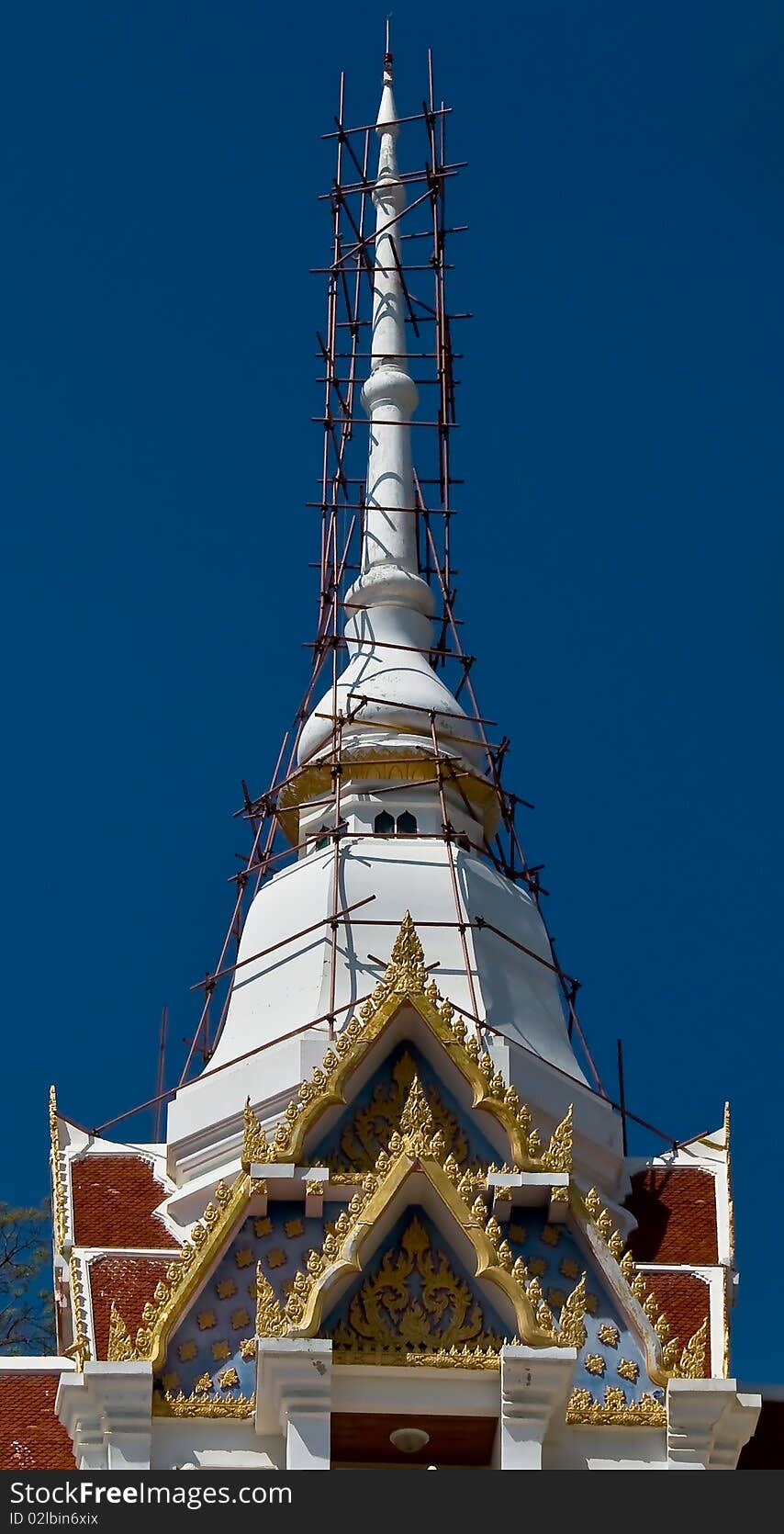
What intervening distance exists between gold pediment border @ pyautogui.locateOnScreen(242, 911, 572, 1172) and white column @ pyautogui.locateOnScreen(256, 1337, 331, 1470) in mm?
2041

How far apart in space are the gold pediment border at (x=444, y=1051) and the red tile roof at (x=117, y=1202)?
7.48 feet

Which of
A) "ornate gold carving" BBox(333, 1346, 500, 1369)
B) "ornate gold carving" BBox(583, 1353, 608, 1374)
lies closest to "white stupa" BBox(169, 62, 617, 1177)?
"ornate gold carving" BBox(583, 1353, 608, 1374)

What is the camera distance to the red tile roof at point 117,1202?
1287 inches

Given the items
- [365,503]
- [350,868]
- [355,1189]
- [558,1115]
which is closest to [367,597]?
[365,503]

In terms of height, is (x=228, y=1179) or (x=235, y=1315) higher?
(x=228, y=1179)

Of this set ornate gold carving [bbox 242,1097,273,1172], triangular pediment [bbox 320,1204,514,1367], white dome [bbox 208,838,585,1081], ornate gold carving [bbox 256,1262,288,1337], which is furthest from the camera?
white dome [bbox 208,838,585,1081]

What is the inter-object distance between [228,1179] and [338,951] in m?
2.98

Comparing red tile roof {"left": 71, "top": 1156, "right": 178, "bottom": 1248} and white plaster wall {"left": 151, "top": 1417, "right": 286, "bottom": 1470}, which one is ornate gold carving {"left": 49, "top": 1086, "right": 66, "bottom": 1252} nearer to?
red tile roof {"left": 71, "top": 1156, "right": 178, "bottom": 1248}

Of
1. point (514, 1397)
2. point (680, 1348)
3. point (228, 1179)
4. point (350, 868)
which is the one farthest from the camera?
point (350, 868)

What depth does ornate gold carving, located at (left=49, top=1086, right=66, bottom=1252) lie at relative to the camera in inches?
1285

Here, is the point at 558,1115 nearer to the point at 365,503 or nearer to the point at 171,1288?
the point at 171,1288

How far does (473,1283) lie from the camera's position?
2848 centimetres

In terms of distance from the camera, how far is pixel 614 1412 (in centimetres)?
2852

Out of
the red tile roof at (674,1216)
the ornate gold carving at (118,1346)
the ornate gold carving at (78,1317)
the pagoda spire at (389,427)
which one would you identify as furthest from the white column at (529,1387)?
the pagoda spire at (389,427)
